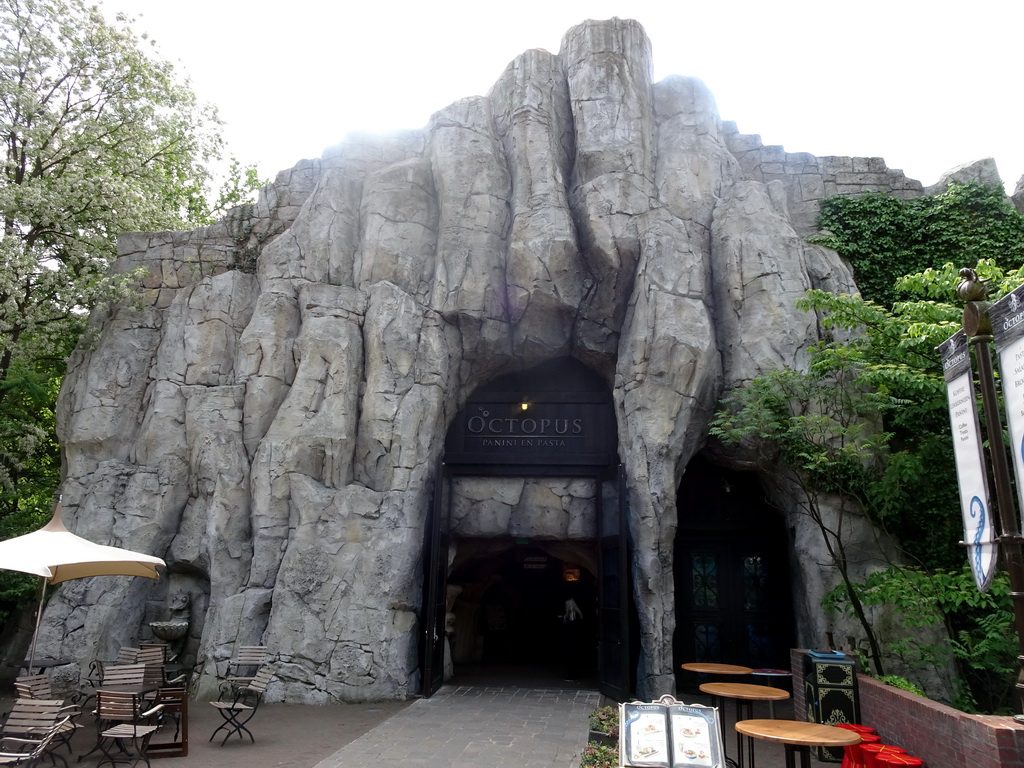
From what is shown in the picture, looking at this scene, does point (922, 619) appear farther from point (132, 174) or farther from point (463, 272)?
point (132, 174)

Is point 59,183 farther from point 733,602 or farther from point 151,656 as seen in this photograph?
point 733,602

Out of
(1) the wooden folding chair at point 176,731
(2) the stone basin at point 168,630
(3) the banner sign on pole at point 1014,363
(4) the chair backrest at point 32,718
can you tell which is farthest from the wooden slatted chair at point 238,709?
(3) the banner sign on pole at point 1014,363

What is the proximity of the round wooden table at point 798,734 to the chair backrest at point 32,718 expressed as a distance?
20.0ft

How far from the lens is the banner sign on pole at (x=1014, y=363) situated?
14.4ft

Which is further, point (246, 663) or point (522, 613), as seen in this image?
point (522, 613)

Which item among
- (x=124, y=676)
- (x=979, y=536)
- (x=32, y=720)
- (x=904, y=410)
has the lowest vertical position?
(x=32, y=720)

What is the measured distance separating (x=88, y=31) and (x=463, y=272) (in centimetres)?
893

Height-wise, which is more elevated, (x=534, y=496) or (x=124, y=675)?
(x=534, y=496)

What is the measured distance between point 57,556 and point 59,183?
28.0 ft

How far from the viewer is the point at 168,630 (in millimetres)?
11336

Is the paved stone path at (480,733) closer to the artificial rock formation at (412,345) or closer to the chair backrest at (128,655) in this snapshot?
the artificial rock formation at (412,345)

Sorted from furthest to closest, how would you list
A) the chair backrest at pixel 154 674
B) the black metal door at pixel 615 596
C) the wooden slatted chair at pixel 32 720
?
1. the black metal door at pixel 615 596
2. the chair backrest at pixel 154 674
3. the wooden slatted chair at pixel 32 720

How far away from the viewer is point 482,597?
16.8 meters

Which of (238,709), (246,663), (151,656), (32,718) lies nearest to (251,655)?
(246,663)
